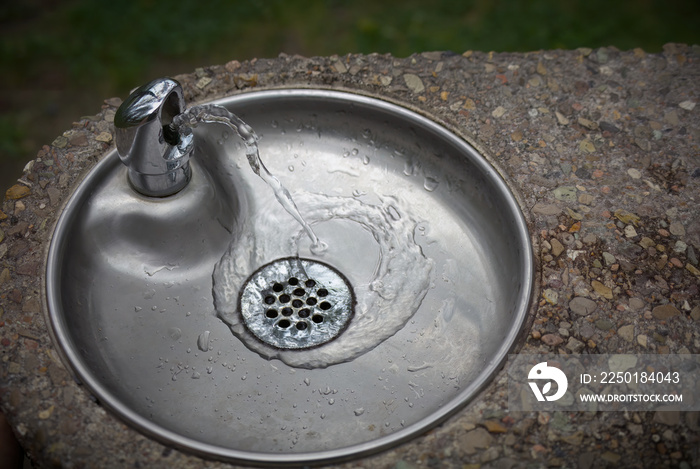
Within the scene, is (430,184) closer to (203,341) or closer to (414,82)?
(414,82)

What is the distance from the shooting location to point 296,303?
1077 millimetres

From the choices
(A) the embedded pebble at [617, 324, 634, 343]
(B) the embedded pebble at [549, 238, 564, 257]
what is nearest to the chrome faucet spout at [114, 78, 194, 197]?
(B) the embedded pebble at [549, 238, 564, 257]

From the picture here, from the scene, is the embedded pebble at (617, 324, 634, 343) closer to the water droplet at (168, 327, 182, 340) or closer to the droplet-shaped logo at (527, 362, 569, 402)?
the droplet-shaped logo at (527, 362, 569, 402)

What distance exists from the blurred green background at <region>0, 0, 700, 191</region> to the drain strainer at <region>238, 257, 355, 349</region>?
1.40 m

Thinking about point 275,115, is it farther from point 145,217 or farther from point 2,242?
point 2,242

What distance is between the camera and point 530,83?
1234 millimetres

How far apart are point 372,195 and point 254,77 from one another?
1.04 ft

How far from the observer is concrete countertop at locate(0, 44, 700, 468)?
0.84 meters

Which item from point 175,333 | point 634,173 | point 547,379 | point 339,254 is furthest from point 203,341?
point 634,173

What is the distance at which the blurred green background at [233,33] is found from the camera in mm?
2297

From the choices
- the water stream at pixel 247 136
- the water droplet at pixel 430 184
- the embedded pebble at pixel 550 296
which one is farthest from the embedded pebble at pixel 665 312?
the water stream at pixel 247 136

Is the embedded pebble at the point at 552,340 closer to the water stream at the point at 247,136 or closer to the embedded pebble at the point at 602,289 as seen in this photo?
the embedded pebble at the point at 602,289

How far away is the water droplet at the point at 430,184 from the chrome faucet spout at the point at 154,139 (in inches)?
16.2

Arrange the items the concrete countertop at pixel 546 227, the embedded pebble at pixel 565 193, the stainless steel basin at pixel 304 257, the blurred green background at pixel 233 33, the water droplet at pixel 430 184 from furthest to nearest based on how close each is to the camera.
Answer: the blurred green background at pixel 233 33 → the water droplet at pixel 430 184 → the embedded pebble at pixel 565 193 → the stainless steel basin at pixel 304 257 → the concrete countertop at pixel 546 227
